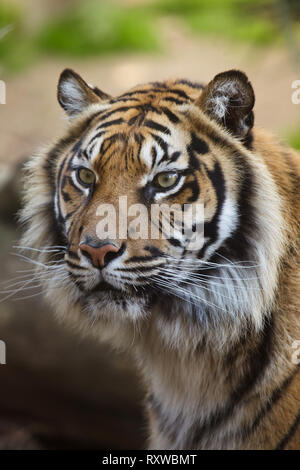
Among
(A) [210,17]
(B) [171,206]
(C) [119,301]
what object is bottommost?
(C) [119,301]

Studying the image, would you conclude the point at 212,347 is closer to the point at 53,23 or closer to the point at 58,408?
the point at 58,408

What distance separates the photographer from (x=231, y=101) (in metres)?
2.17

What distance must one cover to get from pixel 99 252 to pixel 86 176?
358 millimetres

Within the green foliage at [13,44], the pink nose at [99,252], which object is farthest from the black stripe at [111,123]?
the green foliage at [13,44]

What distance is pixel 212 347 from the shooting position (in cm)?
235

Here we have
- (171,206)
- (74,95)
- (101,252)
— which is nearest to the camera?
(101,252)

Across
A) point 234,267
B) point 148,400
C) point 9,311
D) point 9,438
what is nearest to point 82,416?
point 9,438

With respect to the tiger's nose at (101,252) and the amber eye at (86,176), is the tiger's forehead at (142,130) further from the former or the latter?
the tiger's nose at (101,252)

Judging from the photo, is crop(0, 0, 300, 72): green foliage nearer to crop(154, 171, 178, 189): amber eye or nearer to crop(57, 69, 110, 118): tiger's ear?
crop(57, 69, 110, 118): tiger's ear

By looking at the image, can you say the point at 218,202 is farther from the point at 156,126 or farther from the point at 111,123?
the point at 111,123

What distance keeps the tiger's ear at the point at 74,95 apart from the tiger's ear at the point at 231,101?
0.48m

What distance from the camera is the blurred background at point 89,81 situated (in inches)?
139

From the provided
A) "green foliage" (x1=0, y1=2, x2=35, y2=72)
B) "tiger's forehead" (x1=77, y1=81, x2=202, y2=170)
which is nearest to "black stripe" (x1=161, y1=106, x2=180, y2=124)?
"tiger's forehead" (x1=77, y1=81, x2=202, y2=170)

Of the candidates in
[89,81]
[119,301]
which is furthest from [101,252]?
[89,81]
